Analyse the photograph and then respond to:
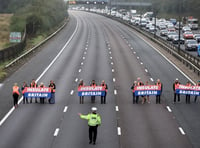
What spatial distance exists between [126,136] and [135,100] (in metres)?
9.26

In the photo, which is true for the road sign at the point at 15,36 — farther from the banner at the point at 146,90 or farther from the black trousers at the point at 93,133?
the black trousers at the point at 93,133

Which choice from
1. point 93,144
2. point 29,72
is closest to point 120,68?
point 29,72

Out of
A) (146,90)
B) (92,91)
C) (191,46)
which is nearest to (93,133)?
(92,91)

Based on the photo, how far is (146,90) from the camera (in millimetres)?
32344

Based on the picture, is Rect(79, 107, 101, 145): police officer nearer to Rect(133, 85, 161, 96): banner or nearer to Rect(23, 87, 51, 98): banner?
Rect(23, 87, 51, 98): banner

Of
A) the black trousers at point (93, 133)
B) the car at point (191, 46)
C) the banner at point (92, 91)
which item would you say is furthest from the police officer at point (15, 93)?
the car at point (191, 46)

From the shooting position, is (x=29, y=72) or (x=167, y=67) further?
(x=167, y=67)

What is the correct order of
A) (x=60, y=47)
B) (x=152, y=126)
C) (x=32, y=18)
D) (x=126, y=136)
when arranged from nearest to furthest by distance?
(x=126, y=136), (x=152, y=126), (x=60, y=47), (x=32, y=18)

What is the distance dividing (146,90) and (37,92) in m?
7.06

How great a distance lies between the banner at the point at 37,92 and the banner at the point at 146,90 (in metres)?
5.63

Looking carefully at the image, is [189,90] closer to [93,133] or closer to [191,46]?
[93,133]

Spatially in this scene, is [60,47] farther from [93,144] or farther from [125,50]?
[93,144]

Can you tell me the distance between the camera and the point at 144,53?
62719mm

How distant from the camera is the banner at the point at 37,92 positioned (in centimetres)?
3186
